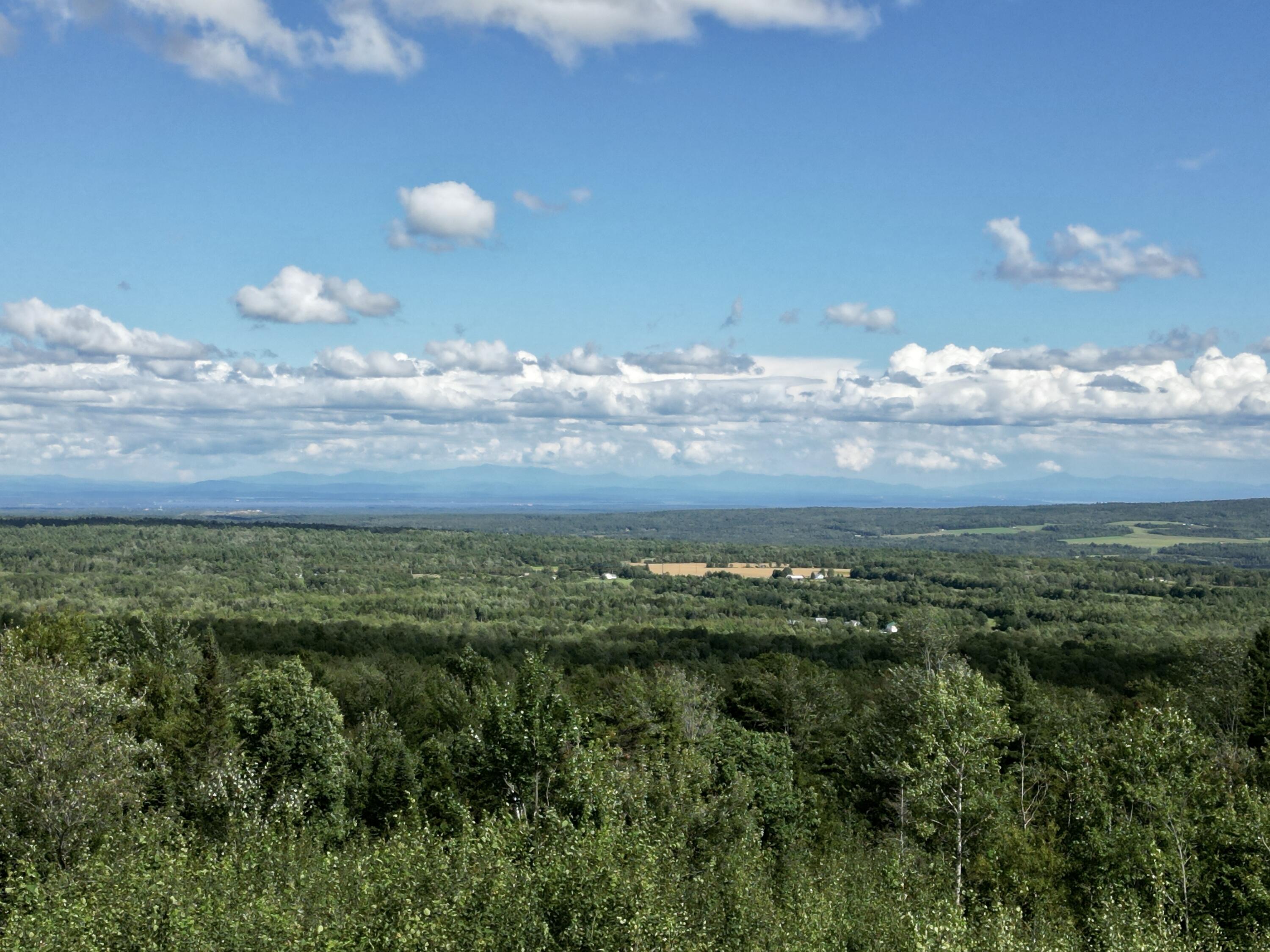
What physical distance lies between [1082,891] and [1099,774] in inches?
138

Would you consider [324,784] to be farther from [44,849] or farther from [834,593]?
[834,593]

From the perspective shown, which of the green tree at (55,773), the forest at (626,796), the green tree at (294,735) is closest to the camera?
the forest at (626,796)

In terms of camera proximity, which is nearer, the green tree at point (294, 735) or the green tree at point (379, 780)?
the green tree at point (294, 735)

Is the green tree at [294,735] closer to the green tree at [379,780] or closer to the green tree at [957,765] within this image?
the green tree at [379,780]

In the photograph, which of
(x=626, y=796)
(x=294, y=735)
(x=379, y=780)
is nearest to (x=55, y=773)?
(x=626, y=796)

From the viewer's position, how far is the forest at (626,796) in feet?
66.0

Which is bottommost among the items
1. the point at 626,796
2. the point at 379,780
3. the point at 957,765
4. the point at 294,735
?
the point at 379,780

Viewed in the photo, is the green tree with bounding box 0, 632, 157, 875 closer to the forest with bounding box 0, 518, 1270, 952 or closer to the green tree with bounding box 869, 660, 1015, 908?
the forest with bounding box 0, 518, 1270, 952

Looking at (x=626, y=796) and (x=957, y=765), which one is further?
(x=957, y=765)

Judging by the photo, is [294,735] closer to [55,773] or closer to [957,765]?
[55,773]

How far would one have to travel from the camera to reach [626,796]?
2916 cm

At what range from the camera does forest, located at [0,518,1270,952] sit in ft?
66.0

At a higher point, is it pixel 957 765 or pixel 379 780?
pixel 957 765

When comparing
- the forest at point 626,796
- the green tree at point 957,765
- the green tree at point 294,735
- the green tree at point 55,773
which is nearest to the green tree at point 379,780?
the forest at point 626,796
